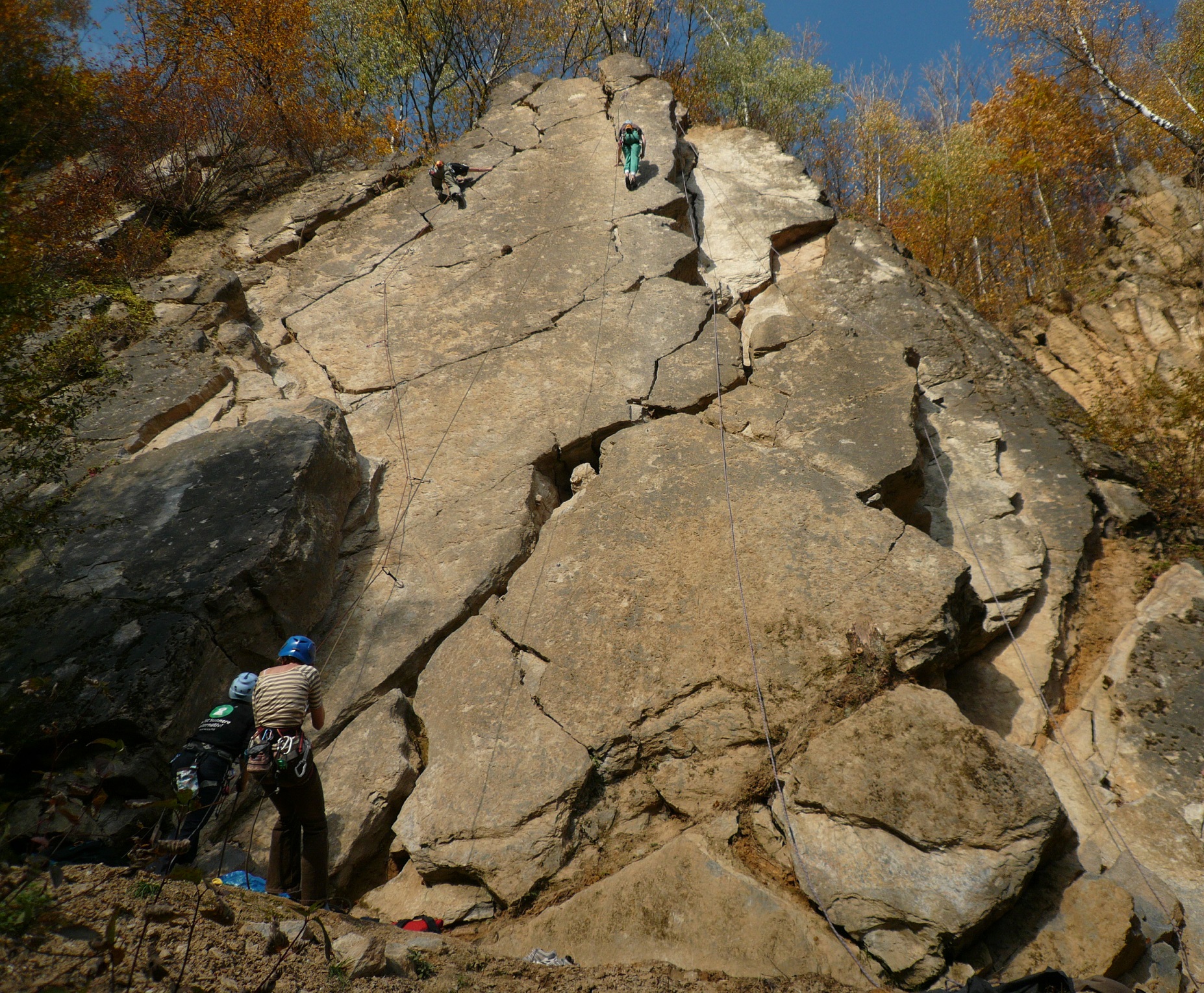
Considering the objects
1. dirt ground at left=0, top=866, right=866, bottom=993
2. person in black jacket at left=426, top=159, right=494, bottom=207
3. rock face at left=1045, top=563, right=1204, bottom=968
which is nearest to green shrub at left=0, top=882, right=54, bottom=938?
dirt ground at left=0, top=866, right=866, bottom=993

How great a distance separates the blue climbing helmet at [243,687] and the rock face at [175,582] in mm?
395

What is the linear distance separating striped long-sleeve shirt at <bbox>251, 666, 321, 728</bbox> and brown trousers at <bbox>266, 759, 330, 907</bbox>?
1.16ft

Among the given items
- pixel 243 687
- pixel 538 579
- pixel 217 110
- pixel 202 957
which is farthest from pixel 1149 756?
pixel 217 110

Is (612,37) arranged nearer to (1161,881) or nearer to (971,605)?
(971,605)

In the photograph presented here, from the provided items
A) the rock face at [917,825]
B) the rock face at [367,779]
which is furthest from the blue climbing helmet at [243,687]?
the rock face at [917,825]

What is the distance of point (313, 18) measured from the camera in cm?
1680

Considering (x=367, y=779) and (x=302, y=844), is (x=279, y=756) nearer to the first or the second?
(x=302, y=844)

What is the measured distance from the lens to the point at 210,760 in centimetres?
386

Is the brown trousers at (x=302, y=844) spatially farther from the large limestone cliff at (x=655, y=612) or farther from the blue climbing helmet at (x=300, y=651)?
the blue climbing helmet at (x=300, y=651)

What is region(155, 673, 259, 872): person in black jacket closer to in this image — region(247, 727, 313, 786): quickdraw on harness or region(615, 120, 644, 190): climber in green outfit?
region(247, 727, 313, 786): quickdraw on harness

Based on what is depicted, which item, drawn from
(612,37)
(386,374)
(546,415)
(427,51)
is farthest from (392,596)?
(612,37)

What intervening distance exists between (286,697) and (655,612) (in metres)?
2.27

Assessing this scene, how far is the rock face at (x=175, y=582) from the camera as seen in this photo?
13.8 feet

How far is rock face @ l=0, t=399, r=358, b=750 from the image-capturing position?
4191 mm
